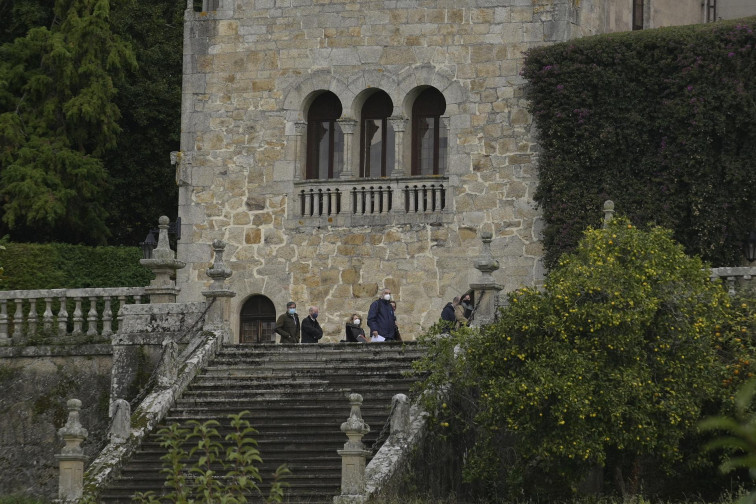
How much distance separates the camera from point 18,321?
25.1 metres

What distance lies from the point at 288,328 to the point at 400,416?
5830mm

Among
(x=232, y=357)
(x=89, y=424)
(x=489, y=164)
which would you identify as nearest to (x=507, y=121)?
(x=489, y=164)

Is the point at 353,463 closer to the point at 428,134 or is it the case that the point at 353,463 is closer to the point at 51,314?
the point at 51,314

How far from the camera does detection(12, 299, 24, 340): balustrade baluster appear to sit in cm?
2491

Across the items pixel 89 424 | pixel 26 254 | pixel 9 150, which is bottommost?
pixel 89 424

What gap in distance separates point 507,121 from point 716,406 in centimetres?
902

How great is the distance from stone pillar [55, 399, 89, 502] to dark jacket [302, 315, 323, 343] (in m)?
5.35

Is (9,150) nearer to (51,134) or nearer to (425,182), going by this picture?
(51,134)

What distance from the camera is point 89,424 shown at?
24.4 metres

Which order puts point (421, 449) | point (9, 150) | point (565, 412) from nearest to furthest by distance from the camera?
1. point (565, 412)
2. point (421, 449)
3. point (9, 150)

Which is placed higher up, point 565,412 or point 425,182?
point 425,182

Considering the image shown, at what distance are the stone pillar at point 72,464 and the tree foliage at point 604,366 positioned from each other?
454 cm

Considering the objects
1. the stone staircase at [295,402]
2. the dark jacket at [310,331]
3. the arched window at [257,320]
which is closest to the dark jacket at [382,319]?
the dark jacket at [310,331]

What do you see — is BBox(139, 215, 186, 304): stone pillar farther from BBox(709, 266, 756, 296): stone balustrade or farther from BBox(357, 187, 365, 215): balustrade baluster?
BBox(709, 266, 756, 296): stone balustrade
